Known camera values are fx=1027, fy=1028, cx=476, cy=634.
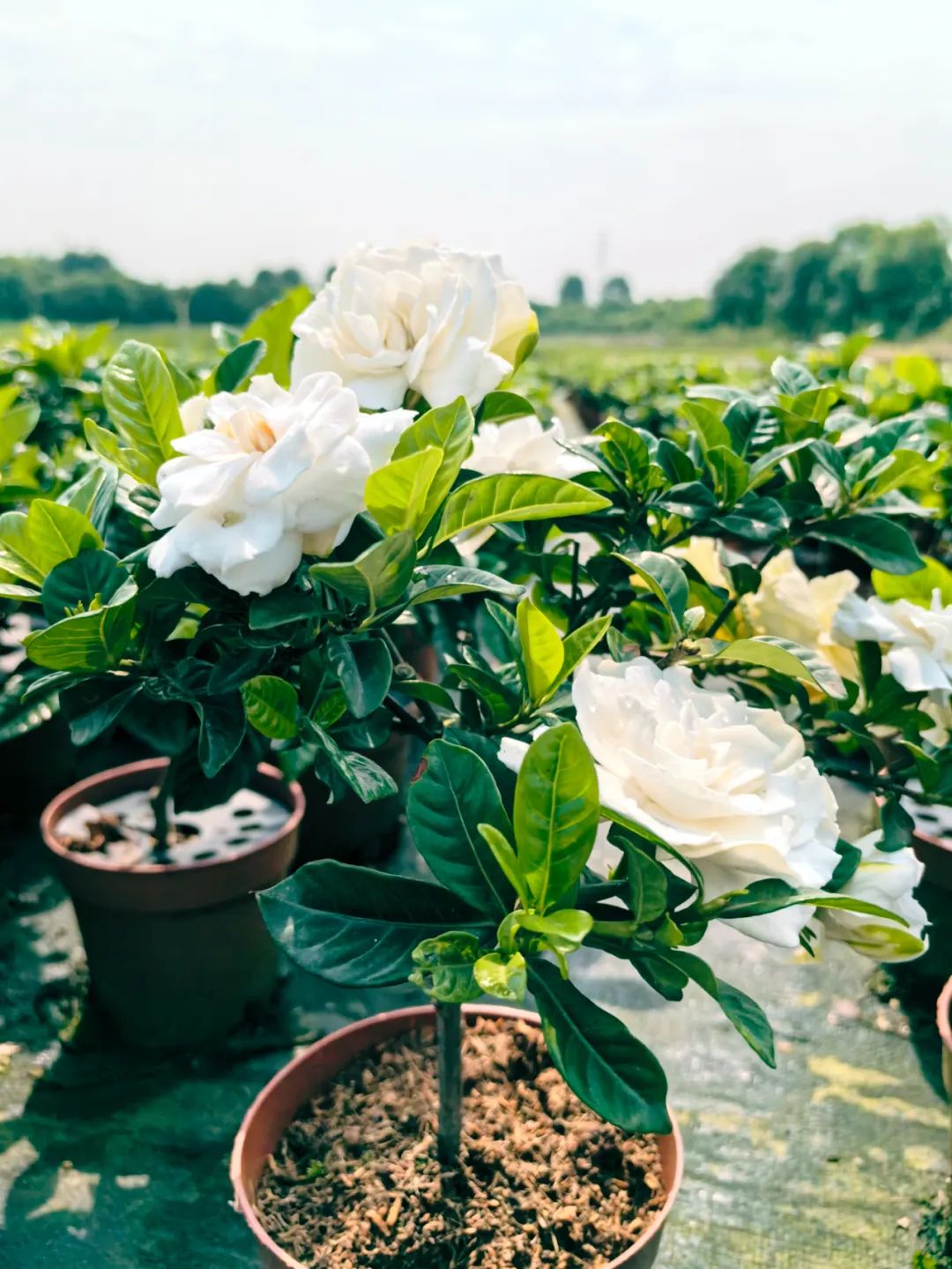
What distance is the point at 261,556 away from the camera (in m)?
0.75

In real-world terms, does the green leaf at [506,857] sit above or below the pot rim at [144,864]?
above

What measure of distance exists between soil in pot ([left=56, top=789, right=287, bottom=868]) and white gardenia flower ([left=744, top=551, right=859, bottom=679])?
119 cm

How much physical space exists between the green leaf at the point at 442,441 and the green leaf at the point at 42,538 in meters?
0.31

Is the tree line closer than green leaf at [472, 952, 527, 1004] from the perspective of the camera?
No

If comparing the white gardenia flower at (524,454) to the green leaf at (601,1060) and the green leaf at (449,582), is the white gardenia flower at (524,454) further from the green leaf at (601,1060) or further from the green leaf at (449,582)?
the green leaf at (601,1060)

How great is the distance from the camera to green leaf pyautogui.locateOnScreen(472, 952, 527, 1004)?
0.62 metres

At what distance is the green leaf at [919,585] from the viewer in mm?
1124

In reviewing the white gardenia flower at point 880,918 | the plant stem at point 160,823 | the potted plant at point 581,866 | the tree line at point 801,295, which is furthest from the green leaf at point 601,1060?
the tree line at point 801,295

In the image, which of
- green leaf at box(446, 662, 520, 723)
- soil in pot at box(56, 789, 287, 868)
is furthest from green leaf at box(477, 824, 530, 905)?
soil in pot at box(56, 789, 287, 868)

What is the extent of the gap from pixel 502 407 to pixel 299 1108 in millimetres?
1015

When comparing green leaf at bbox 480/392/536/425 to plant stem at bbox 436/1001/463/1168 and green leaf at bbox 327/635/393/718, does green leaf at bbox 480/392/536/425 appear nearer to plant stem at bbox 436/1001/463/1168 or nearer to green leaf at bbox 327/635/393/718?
green leaf at bbox 327/635/393/718

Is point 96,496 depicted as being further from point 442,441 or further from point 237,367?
point 442,441

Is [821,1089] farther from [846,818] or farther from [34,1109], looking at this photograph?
[34,1109]

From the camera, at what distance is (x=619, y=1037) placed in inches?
28.5
